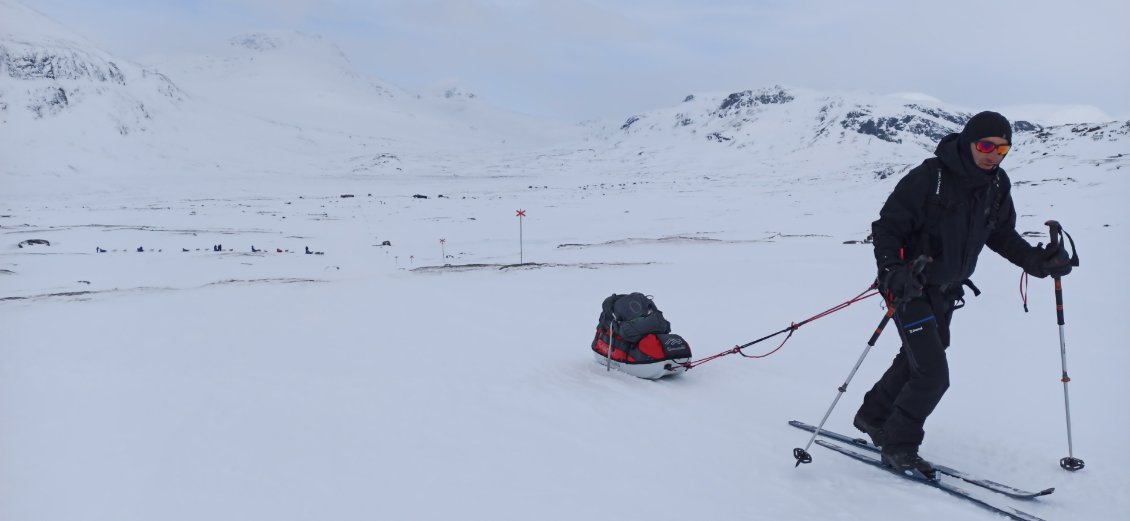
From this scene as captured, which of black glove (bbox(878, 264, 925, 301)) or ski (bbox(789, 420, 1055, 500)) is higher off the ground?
black glove (bbox(878, 264, 925, 301))

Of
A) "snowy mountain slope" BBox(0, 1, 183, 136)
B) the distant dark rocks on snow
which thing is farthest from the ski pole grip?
the distant dark rocks on snow

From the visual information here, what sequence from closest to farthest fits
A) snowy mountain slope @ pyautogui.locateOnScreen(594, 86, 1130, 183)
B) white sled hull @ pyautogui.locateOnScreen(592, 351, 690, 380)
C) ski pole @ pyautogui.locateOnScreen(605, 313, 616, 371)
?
white sled hull @ pyautogui.locateOnScreen(592, 351, 690, 380)
ski pole @ pyautogui.locateOnScreen(605, 313, 616, 371)
snowy mountain slope @ pyautogui.locateOnScreen(594, 86, 1130, 183)

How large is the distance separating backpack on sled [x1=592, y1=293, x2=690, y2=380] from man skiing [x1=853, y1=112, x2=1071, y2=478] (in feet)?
8.93

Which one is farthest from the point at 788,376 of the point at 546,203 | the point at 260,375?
the point at 546,203

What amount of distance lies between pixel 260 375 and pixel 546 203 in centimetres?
5191

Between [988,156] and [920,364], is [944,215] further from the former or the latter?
[920,364]

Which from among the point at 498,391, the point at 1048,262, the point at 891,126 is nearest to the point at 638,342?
the point at 498,391

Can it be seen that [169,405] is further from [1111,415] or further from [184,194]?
→ [184,194]

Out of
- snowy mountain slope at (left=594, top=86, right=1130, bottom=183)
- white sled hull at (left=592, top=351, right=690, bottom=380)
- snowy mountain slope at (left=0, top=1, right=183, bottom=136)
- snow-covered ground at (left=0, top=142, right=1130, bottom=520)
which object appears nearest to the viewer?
snow-covered ground at (left=0, top=142, right=1130, bottom=520)

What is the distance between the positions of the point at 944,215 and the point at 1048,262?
35.3 inches

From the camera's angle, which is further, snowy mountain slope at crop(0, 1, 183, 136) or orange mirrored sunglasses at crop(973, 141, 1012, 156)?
snowy mountain slope at crop(0, 1, 183, 136)

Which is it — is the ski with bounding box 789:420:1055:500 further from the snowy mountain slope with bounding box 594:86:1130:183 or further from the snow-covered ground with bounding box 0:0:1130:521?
the snowy mountain slope with bounding box 594:86:1130:183

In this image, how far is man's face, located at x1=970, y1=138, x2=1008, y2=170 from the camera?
4059 millimetres

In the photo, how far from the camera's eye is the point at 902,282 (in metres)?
4.16
